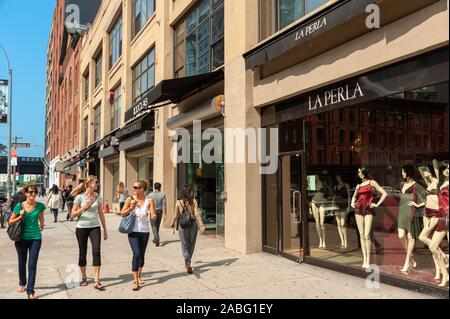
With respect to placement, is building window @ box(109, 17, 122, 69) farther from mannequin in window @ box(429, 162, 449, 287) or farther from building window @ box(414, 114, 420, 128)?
mannequin in window @ box(429, 162, 449, 287)

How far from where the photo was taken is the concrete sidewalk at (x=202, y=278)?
20.6 feet

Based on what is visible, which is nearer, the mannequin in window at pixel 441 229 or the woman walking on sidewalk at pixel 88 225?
the mannequin in window at pixel 441 229

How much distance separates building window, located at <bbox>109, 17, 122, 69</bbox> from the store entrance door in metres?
16.8

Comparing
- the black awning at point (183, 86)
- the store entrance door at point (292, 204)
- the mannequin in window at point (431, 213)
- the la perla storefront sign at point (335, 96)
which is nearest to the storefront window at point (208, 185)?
the black awning at point (183, 86)

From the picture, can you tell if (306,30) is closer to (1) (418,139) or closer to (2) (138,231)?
(1) (418,139)

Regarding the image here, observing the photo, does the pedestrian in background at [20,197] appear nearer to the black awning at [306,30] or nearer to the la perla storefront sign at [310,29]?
the black awning at [306,30]

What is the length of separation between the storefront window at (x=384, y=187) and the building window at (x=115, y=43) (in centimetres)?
1722

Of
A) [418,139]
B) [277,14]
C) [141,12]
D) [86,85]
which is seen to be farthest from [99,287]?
[86,85]

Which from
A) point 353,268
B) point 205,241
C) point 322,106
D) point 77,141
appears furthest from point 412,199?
point 77,141

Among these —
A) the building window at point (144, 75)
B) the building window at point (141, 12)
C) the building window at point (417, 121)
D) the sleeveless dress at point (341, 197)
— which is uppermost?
the building window at point (141, 12)

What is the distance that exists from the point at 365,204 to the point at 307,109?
2099 millimetres

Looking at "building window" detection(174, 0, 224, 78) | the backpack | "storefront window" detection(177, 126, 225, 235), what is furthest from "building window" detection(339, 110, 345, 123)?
"building window" detection(174, 0, 224, 78)

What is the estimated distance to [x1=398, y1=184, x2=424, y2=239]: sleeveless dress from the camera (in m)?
7.40

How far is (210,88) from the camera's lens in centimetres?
1225
